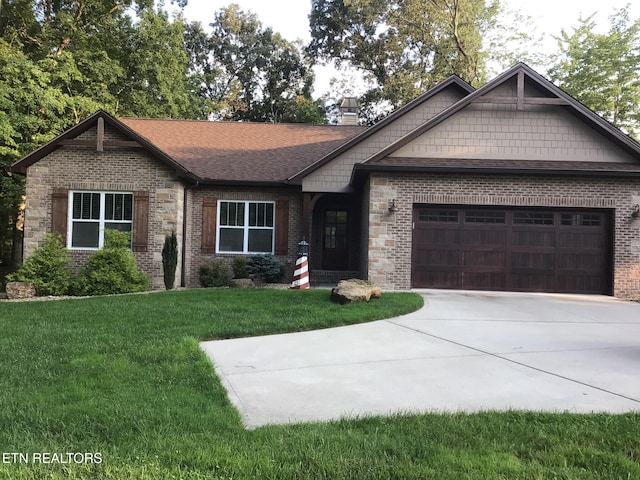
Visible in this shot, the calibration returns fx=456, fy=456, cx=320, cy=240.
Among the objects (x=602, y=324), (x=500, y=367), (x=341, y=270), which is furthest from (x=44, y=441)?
(x=341, y=270)

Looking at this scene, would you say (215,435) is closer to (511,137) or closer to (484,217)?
(484,217)

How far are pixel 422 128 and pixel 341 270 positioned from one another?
5855mm

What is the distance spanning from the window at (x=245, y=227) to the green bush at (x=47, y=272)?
4.51 m

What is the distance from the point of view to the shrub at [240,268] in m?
14.4

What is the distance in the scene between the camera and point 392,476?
272 cm

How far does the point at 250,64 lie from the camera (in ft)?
132

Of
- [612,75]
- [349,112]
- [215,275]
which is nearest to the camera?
[215,275]

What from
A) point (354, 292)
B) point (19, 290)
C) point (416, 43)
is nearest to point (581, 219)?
point (354, 292)

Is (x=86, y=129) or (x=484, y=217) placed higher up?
(x=86, y=129)

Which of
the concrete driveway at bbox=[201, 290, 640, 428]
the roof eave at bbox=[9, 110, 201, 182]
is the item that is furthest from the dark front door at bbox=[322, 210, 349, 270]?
the concrete driveway at bbox=[201, 290, 640, 428]

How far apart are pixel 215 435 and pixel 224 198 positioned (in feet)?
40.6

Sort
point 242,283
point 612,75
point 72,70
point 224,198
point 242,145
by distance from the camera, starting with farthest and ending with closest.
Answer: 1. point 612,75
2. point 72,70
3. point 242,145
4. point 224,198
5. point 242,283

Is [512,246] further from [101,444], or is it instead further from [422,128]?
[101,444]

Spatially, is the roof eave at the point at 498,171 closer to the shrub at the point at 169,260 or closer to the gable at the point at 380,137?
the gable at the point at 380,137
